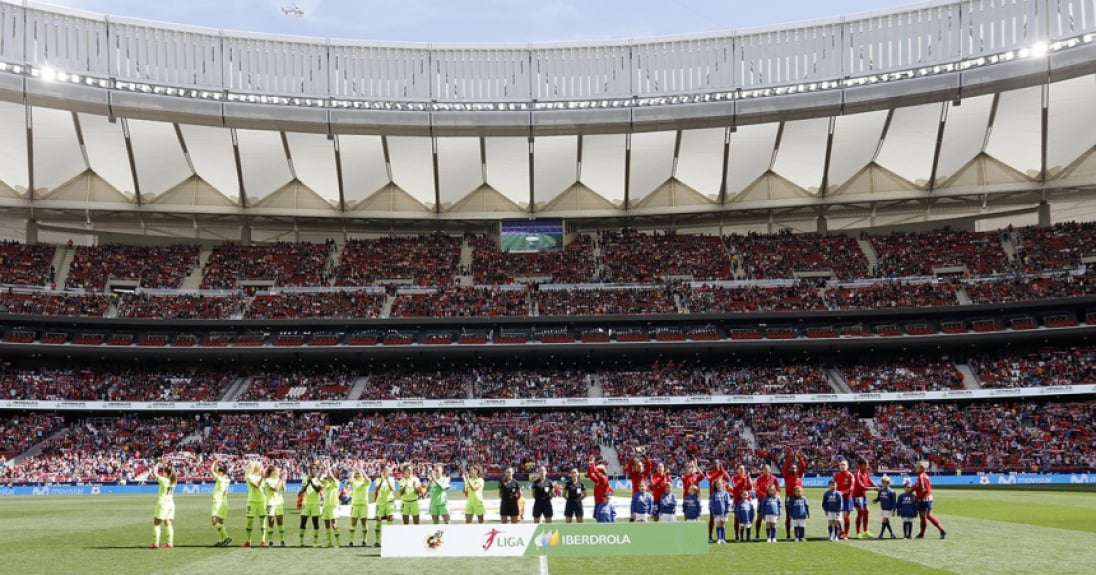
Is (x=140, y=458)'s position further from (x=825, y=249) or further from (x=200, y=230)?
(x=825, y=249)

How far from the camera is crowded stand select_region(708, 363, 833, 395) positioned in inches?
2131

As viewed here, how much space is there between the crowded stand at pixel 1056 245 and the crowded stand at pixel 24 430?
59.6 meters

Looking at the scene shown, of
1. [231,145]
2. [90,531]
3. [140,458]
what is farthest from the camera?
[231,145]

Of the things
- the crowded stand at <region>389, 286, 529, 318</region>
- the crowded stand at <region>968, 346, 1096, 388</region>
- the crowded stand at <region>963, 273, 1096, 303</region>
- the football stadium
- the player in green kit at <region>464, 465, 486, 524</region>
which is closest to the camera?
the player in green kit at <region>464, 465, 486, 524</region>

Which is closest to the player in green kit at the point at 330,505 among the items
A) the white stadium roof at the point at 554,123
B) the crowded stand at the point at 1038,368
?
A: the white stadium roof at the point at 554,123

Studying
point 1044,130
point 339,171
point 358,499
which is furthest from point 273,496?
point 1044,130

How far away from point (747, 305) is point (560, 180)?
51.6 ft

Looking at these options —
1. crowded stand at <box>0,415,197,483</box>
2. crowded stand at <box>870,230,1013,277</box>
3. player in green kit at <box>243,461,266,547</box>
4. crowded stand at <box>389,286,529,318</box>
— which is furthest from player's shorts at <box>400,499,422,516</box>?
crowded stand at <box>870,230,1013,277</box>

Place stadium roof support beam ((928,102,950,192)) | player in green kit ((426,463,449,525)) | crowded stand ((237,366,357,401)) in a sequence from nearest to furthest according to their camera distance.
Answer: player in green kit ((426,463,449,525)) < crowded stand ((237,366,357,401)) < stadium roof support beam ((928,102,950,192))

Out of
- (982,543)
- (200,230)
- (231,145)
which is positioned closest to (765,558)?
(982,543)

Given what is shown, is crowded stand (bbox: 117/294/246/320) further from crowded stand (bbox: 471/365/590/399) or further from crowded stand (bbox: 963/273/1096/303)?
crowded stand (bbox: 963/273/1096/303)

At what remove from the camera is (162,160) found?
6028 centimetres

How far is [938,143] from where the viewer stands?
57625 mm

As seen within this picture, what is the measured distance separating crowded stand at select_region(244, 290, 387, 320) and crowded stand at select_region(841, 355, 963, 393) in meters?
30.1
